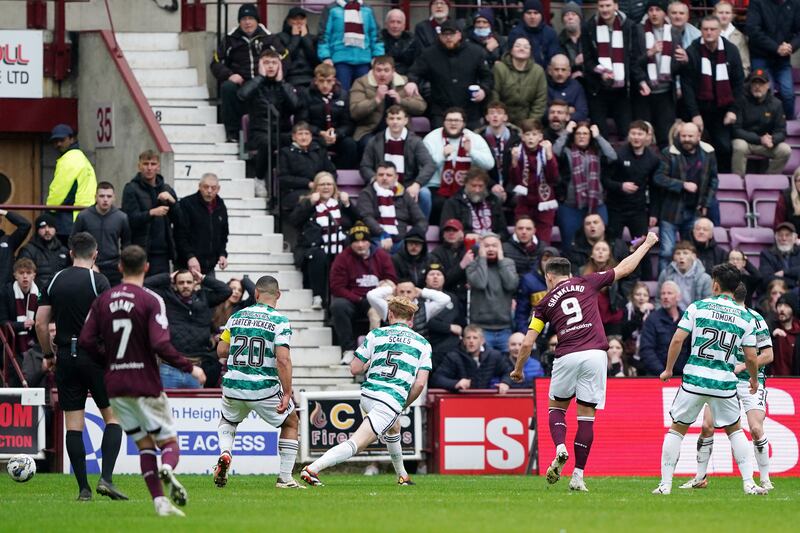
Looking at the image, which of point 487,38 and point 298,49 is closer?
point 298,49

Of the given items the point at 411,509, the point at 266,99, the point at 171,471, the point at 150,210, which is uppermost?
the point at 266,99

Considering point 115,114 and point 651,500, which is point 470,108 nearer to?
point 115,114

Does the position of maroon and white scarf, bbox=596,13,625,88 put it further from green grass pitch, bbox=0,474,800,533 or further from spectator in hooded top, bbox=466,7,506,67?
green grass pitch, bbox=0,474,800,533

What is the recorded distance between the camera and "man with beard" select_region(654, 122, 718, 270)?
24.4 meters

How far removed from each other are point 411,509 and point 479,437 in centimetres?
821

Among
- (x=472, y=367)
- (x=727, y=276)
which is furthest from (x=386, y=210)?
(x=727, y=276)

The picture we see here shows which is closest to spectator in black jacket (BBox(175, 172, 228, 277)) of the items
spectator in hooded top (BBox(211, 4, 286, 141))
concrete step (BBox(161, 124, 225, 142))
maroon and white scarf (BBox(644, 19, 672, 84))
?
spectator in hooded top (BBox(211, 4, 286, 141))

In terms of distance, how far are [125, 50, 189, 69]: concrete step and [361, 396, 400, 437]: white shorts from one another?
1164cm

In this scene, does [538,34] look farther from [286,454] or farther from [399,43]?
[286,454]

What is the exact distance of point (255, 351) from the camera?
15586 mm

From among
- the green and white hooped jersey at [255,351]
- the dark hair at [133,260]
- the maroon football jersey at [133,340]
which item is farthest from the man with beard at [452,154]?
the maroon football jersey at [133,340]

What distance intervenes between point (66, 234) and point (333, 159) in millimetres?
4374

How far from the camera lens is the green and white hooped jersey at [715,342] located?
49.8ft

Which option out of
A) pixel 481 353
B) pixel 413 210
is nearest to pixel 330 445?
pixel 481 353
